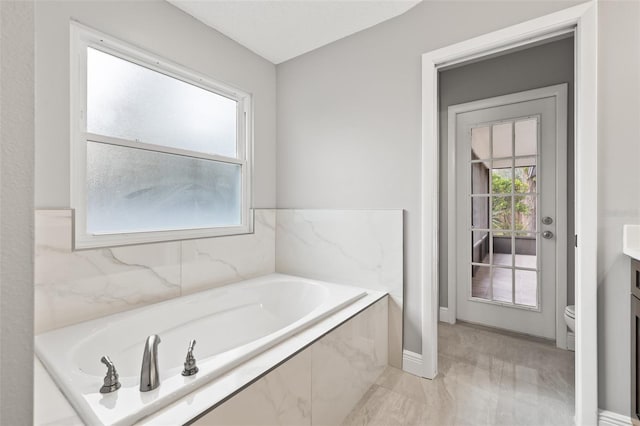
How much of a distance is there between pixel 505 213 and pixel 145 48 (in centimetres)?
301

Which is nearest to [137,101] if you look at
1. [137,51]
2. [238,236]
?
[137,51]

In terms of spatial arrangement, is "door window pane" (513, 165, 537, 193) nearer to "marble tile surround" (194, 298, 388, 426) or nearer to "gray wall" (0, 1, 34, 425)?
"marble tile surround" (194, 298, 388, 426)

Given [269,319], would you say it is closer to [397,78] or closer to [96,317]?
[96,317]

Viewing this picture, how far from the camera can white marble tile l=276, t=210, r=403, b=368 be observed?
2.04m

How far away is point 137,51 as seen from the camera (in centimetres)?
178

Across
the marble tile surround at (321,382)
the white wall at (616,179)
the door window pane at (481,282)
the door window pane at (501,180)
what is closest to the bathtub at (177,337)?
the marble tile surround at (321,382)

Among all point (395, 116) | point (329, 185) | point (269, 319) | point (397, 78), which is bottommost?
point (269, 319)

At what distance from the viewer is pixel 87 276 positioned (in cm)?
155

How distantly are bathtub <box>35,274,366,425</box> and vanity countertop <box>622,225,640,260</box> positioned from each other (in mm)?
1328

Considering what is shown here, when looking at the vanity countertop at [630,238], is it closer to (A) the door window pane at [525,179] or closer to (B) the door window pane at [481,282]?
(A) the door window pane at [525,179]

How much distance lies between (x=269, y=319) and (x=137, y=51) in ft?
6.33

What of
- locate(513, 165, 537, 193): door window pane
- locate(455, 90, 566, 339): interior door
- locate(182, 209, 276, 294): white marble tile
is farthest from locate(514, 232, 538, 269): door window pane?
locate(182, 209, 276, 294): white marble tile

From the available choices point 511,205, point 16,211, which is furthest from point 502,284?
point 16,211

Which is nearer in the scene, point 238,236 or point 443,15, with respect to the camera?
point 443,15
